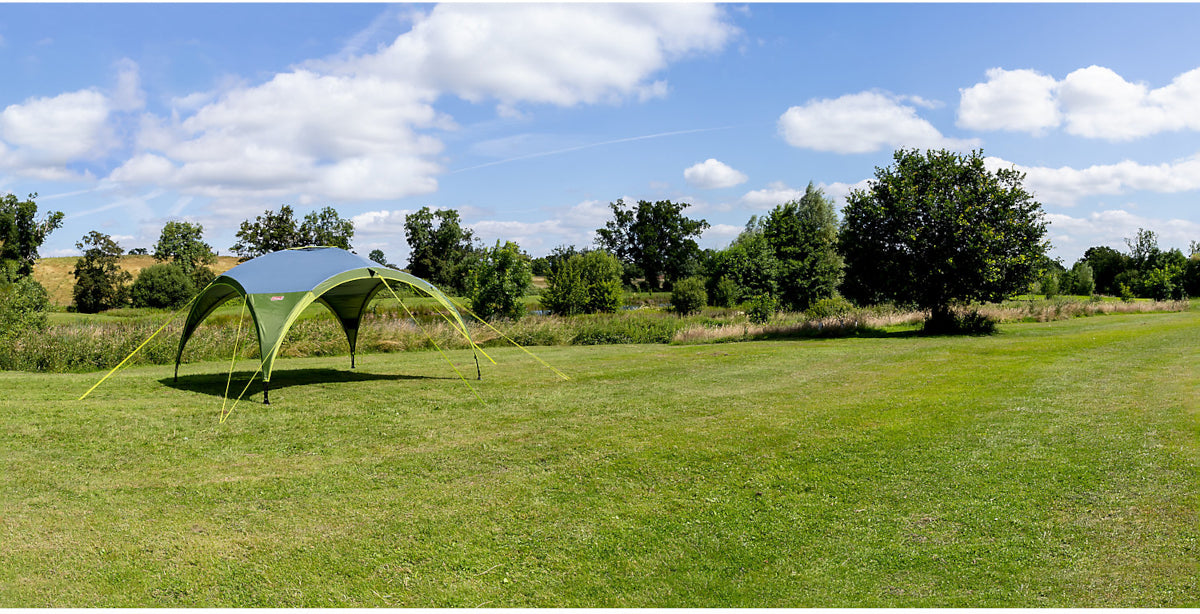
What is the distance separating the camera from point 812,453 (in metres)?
7.52

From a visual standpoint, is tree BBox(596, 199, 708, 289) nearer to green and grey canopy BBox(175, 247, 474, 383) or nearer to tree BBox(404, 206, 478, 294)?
tree BBox(404, 206, 478, 294)

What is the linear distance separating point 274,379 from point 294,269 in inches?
106

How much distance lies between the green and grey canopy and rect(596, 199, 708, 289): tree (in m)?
71.5

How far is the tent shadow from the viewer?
1197 cm

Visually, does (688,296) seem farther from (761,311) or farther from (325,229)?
(325,229)

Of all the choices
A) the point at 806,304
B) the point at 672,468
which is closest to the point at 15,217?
the point at 806,304

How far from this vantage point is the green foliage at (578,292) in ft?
110

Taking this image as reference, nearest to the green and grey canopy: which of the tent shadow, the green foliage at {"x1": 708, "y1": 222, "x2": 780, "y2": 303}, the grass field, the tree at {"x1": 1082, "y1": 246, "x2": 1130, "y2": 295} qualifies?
the tent shadow

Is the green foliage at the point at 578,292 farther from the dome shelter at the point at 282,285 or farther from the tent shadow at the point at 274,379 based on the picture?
the dome shelter at the point at 282,285

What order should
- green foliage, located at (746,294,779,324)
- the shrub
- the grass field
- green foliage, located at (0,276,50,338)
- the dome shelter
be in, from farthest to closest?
the shrub, green foliage, located at (746,294,779,324), green foliage, located at (0,276,50,338), the dome shelter, the grass field

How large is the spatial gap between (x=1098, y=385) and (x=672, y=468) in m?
8.69

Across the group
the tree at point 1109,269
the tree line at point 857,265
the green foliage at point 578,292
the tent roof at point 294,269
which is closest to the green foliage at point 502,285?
the tree line at point 857,265

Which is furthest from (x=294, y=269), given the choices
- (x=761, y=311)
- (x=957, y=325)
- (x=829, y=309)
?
(x=829, y=309)

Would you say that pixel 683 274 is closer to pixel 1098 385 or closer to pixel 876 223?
pixel 876 223
